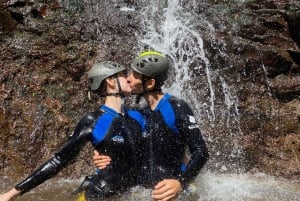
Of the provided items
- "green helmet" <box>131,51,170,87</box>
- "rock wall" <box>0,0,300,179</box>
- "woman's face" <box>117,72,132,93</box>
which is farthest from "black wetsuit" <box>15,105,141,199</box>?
"rock wall" <box>0,0,300,179</box>

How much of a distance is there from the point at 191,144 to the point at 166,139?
22cm

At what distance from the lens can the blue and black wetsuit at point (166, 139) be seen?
3791 mm

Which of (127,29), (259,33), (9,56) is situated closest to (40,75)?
(9,56)

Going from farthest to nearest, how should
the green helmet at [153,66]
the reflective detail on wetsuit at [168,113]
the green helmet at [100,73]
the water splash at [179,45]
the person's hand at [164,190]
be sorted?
the water splash at [179,45] < the green helmet at [100,73] < the green helmet at [153,66] < the reflective detail on wetsuit at [168,113] < the person's hand at [164,190]

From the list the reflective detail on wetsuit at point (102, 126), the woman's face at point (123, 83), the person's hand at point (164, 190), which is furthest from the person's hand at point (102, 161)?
the person's hand at point (164, 190)

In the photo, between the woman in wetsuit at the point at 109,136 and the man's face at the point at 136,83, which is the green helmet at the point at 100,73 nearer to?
the woman in wetsuit at the point at 109,136

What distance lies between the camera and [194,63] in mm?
8133

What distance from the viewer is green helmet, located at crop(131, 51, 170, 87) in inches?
157

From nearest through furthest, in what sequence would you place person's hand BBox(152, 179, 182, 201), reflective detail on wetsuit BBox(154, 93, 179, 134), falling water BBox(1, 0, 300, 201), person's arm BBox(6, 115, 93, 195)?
1. person's hand BBox(152, 179, 182, 201)
2. person's arm BBox(6, 115, 93, 195)
3. reflective detail on wetsuit BBox(154, 93, 179, 134)
4. falling water BBox(1, 0, 300, 201)

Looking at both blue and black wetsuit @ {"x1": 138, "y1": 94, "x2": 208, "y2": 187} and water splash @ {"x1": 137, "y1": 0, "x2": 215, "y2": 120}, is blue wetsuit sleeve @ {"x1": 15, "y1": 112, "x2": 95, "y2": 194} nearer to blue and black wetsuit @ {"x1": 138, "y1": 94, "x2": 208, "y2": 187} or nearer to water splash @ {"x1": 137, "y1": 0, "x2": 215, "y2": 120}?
blue and black wetsuit @ {"x1": 138, "y1": 94, "x2": 208, "y2": 187}

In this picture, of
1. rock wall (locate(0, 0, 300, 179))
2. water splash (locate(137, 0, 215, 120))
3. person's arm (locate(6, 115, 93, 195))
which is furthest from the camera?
water splash (locate(137, 0, 215, 120))

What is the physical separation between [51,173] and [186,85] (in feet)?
14.9

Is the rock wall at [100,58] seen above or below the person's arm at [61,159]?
below

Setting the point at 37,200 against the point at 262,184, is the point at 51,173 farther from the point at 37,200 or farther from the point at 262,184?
the point at 262,184
